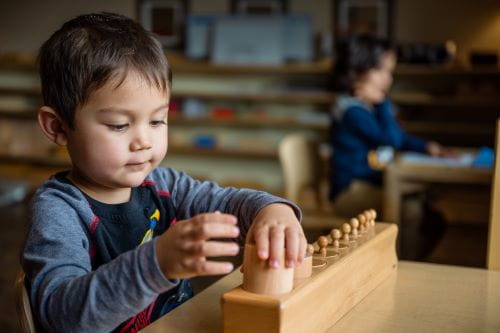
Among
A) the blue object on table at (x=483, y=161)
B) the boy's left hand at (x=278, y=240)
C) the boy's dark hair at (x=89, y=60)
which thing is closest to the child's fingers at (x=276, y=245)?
the boy's left hand at (x=278, y=240)

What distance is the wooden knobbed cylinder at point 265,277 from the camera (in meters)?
0.76

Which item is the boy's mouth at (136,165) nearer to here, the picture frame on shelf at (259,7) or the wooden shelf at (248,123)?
the wooden shelf at (248,123)

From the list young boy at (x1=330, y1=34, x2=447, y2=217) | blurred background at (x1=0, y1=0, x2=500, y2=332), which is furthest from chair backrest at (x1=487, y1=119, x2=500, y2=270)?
blurred background at (x1=0, y1=0, x2=500, y2=332)

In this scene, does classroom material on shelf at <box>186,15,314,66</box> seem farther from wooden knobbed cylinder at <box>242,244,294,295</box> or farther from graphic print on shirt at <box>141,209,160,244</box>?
wooden knobbed cylinder at <box>242,244,294,295</box>

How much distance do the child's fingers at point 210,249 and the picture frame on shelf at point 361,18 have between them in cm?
521

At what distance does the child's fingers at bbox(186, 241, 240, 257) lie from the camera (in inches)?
26.6

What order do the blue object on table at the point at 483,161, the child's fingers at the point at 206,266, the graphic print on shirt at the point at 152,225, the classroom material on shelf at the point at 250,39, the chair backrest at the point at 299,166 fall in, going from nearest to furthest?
the child's fingers at the point at 206,266 → the graphic print on shirt at the point at 152,225 → the blue object on table at the point at 483,161 → the chair backrest at the point at 299,166 → the classroom material on shelf at the point at 250,39

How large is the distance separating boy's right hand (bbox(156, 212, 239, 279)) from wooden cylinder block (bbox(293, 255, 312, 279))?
6.0 inches

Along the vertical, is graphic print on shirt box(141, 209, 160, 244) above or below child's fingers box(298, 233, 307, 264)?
below

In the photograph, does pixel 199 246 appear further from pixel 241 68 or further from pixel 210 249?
pixel 241 68

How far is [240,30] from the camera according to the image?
590cm

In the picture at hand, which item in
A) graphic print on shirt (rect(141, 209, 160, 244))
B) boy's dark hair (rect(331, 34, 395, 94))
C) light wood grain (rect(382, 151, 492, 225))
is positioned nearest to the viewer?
graphic print on shirt (rect(141, 209, 160, 244))

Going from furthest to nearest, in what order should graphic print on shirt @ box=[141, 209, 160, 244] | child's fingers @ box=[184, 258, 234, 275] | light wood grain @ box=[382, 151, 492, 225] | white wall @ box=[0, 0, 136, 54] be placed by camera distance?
1. white wall @ box=[0, 0, 136, 54]
2. light wood grain @ box=[382, 151, 492, 225]
3. graphic print on shirt @ box=[141, 209, 160, 244]
4. child's fingers @ box=[184, 258, 234, 275]

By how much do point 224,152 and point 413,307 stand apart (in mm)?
5066
